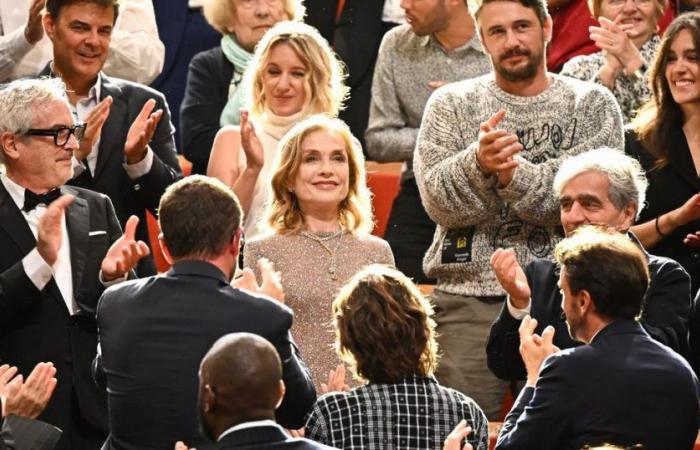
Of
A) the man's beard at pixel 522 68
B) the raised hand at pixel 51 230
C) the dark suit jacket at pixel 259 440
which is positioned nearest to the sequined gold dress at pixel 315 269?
the raised hand at pixel 51 230

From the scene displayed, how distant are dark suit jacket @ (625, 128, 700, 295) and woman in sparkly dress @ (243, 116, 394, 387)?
116cm

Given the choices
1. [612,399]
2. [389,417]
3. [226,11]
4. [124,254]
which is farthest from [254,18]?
[612,399]

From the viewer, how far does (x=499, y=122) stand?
5465mm

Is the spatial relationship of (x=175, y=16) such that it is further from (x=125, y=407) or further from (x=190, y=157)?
(x=125, y=407)

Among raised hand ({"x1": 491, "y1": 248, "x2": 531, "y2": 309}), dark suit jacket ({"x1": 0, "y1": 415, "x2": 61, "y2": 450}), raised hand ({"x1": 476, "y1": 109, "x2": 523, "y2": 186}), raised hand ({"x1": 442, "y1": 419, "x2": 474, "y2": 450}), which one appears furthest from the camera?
raised hand ({"x1": 476, "y1": 109, "x2": 523, "y2": 186})

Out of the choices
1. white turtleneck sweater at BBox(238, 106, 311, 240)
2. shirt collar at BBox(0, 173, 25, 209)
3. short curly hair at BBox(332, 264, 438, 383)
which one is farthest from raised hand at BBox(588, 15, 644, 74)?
shirt collar at BBox(0, 173, 25, 209)

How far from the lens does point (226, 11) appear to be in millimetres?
6570

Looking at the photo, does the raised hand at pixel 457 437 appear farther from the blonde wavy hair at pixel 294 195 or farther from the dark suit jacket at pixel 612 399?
the blonde wavy hair at pixel 294 195

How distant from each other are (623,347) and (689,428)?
0.93 feet

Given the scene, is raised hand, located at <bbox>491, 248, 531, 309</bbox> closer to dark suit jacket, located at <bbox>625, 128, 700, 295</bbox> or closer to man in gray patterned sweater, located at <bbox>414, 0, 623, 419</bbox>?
man in gray patterned sweater, located at <bbox>414, 0, 623, 419</bbox>

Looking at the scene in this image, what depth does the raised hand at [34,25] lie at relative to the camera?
231 inches

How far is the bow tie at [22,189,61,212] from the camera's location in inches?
187

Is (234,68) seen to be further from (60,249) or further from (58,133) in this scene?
(60,249)

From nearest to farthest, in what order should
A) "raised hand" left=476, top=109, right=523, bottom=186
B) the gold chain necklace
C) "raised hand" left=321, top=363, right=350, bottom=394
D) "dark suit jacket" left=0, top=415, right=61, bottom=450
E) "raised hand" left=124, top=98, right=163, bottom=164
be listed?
1. "dark suit jacket" left=0, top=415, right=61, bottom=450
2. "raised hand" left=321, top=363, right=350, bottom=394
3. the gold chain necklace
4. "raised hand" left=476, top=109, right=523, bottom=186
5. "raised hand" left=124, top=98, right=163, bottom=164
